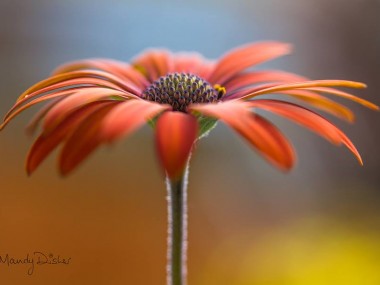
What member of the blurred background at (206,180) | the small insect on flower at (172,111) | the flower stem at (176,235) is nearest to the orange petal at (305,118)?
the small insect on flower at (172,111)

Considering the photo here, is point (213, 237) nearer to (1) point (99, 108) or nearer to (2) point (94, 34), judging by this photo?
(2) point (94, 34)

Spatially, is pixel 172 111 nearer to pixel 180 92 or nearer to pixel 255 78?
pixel 180 92

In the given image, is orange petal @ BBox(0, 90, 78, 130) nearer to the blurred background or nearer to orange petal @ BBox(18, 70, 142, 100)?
orange petal @ BBox(18, 70, 142, 100)
